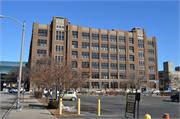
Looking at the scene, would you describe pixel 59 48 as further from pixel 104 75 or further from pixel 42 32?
pixel 104 75

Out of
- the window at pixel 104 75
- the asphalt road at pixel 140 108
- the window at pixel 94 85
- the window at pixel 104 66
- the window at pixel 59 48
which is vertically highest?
the window at pixel 59 48

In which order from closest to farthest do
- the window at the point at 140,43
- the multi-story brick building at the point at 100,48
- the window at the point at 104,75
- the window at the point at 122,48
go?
the multi-story brick building at the point at 100,48
the window at the point at 104,75
the window at the point at 122,48
the window at the point at 140,43

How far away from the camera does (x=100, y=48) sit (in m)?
71.4

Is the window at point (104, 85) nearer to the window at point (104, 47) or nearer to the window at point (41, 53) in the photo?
the window at point (104, 47)

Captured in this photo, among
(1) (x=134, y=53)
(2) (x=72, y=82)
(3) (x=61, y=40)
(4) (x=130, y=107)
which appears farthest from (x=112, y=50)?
(4) (x=130, y=107)

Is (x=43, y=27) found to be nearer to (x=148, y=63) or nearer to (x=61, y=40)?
(x=61, y=40)

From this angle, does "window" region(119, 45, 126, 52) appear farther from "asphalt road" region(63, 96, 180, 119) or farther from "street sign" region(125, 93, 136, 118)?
"street sign" region(125, 93, 136, 118)

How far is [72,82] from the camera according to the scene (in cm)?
1562

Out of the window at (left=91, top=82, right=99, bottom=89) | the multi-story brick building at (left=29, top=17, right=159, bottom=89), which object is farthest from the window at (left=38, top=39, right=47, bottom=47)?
the window at (left=91, top=82, right=99, bottom=89)

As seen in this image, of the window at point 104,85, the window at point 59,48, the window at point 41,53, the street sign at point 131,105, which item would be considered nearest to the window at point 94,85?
the window at point 104,85

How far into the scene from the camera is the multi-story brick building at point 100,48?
66000mm

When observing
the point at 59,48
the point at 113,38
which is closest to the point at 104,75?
the point at 113,38

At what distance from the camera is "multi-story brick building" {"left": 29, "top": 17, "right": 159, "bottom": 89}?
217 ft

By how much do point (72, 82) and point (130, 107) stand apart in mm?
8204
